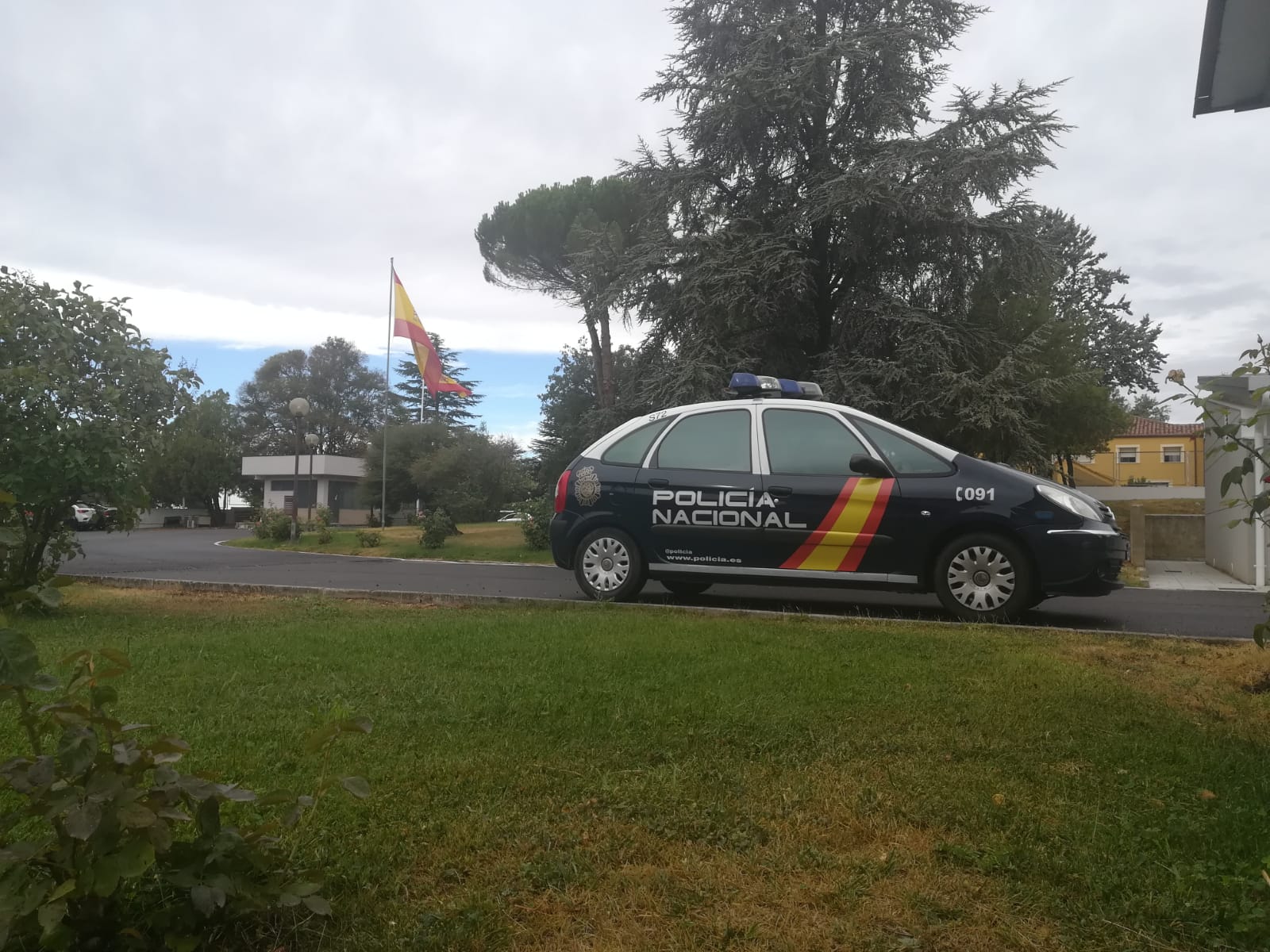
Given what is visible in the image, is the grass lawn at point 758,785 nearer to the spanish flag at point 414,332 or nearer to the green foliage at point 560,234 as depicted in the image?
the green foliage at point 560,234

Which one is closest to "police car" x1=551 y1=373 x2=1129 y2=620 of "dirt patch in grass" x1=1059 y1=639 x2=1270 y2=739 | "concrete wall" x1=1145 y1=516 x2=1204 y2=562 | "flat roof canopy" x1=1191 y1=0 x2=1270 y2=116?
"dirt patch in grass" x1=1059 y1=639 x2=1270 y2=739

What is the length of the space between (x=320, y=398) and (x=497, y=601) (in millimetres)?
70552

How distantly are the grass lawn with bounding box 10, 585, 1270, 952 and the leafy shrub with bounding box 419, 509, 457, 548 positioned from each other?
545 inches

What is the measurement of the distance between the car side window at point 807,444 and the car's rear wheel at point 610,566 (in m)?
1.37

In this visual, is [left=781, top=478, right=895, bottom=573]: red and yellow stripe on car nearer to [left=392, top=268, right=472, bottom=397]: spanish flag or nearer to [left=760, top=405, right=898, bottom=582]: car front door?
[left=760, top=405, right=898, bottom=582]: car front door

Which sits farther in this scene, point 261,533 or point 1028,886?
point 261,533

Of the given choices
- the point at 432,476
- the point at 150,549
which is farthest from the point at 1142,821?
the point at 432,476

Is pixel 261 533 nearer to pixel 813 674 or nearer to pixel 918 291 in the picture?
pixel 918 291

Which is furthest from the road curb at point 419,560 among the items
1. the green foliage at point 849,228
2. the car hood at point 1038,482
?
the car hood at point 1038,482

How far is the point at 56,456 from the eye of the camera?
7.36 m

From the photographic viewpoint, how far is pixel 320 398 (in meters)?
74.1

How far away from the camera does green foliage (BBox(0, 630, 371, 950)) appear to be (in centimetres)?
169

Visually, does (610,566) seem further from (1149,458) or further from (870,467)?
(1149,458)

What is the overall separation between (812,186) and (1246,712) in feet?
52.7
